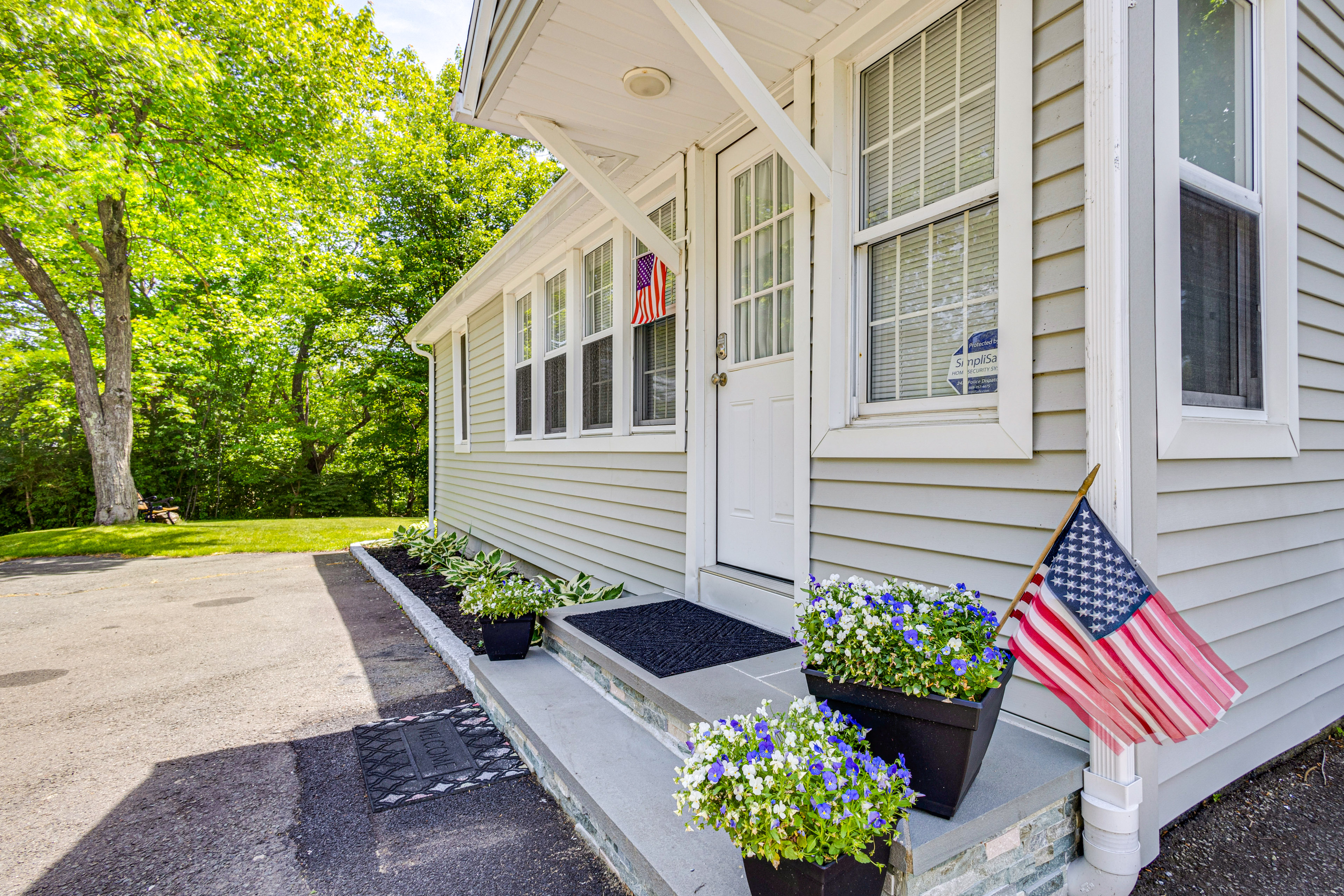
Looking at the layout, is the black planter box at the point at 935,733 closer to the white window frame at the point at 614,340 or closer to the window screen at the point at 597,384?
the white window frame at the point at 614,340

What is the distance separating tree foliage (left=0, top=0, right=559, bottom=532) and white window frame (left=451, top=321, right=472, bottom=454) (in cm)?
491

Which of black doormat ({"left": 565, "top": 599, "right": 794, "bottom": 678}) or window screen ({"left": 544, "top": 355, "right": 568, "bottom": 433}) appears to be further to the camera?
window screen ({"left": 544, "top": 355, "right": 568, "bottom": 433})

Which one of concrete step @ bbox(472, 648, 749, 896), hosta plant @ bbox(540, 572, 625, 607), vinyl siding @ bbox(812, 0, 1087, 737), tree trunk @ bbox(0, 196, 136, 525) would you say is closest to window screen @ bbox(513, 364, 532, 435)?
hosta plant @ bbox(540, 572, 625, 607)

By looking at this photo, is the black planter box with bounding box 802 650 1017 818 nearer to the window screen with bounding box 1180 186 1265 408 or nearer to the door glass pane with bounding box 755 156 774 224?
the window screen with bounding box 1180 186 1265 408

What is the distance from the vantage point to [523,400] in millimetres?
6504

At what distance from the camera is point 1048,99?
1.96m

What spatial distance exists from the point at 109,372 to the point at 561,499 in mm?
10050

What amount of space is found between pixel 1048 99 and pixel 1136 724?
1.72 metres

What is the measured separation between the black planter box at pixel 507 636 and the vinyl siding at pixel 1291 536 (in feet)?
8.90

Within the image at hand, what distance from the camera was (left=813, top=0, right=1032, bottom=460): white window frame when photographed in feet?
6.56

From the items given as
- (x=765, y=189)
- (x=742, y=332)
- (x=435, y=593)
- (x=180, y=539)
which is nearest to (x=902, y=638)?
(x=742, y=332)

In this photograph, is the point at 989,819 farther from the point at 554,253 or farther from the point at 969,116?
the point at 554,253

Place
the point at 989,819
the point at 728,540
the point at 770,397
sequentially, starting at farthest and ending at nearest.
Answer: the point at 728,540, the point at 770,397, the point at 989,819

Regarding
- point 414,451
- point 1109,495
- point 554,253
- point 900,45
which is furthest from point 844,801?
point 414,451
